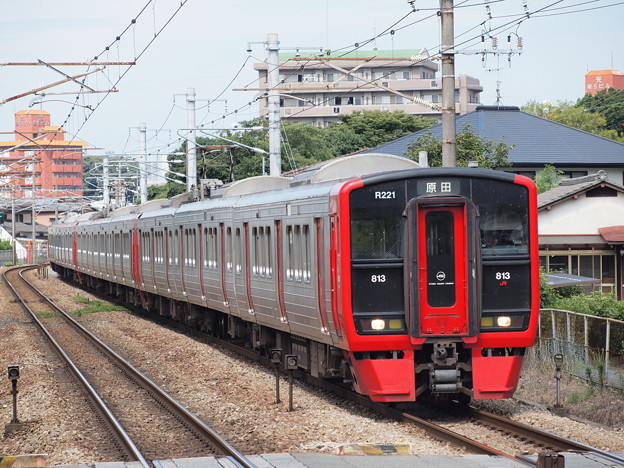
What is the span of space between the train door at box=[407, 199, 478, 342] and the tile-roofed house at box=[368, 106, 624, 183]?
2920cm

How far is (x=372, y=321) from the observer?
1127 cm

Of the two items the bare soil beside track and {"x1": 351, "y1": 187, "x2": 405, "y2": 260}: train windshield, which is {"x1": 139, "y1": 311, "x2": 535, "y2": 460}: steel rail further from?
{"x1": 351, "y1": 187, "x2": 405, "y2": 260}: train windshield

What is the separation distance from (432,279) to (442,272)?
0.13 meters

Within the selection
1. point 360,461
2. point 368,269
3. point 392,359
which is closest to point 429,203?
point 368,269

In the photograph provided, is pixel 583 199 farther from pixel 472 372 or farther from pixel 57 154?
pixel 57 154

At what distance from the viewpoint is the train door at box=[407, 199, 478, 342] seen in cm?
1119

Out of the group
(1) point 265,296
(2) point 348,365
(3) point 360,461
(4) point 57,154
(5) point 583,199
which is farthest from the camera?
(4) point 57,154

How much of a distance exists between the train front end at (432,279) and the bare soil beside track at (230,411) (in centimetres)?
64

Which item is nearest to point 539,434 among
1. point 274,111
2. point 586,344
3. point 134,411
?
point 586,344

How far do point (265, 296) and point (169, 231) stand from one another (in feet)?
28.5

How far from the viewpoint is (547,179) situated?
125ft

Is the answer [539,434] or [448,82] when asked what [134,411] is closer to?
[539,434]

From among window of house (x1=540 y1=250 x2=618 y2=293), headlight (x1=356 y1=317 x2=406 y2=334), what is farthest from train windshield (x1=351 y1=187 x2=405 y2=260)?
window of house (x1=540 y1=250 x2=618 y2=293)

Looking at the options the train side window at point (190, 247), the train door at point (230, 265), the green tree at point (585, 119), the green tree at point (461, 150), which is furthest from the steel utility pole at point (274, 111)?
the green tree at point (585, 119)
